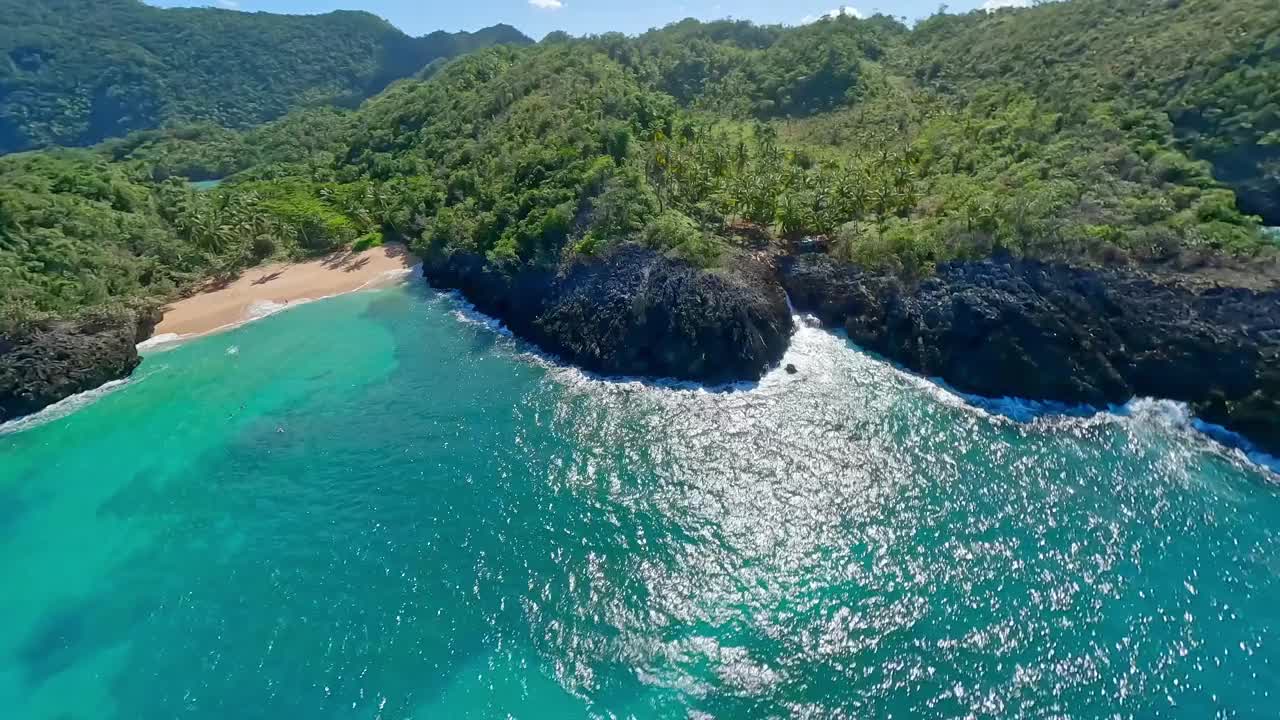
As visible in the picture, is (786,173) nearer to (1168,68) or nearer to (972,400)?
(972,400)

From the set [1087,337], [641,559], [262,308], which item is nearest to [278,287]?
[262,308]

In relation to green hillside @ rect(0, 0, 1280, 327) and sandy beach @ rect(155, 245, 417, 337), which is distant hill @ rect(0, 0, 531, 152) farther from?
sandy beach @ rect(155, 245, 417, 337)

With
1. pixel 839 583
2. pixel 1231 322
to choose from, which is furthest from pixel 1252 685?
pixel 1231 322

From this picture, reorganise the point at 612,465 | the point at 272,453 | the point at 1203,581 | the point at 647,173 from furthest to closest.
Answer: the point at 647,173 < the point at 272,453 < the point at 612,465 < the point at 1203,581

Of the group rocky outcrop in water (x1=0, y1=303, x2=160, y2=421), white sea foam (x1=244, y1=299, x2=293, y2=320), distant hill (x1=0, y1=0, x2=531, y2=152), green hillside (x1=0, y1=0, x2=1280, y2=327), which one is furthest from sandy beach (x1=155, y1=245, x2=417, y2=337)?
distant hill (x1=0, y1=0, x2=531, y2=152)

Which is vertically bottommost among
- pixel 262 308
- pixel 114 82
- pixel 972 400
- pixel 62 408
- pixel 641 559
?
pixel 641 559

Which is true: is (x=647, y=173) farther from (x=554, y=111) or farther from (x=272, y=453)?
(x=272, y=453)

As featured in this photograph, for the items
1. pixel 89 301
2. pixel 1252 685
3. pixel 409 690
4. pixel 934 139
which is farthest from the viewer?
pixel 934 139
